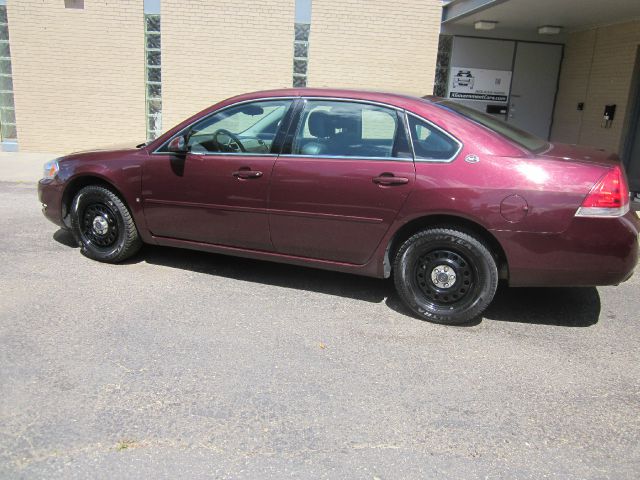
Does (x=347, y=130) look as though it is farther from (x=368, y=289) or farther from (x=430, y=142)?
(x=368, y=289)

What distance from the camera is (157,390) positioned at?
312cm

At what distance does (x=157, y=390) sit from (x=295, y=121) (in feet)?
7.58

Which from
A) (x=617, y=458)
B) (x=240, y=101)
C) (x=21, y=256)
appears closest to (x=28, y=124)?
(x=21, y=256)

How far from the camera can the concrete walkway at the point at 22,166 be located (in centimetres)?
957

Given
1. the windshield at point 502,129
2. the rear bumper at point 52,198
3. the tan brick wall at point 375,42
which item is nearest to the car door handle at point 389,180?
the windshield at point 502,129

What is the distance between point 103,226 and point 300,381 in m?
2.81

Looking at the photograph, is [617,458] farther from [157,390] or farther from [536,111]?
[536,111]

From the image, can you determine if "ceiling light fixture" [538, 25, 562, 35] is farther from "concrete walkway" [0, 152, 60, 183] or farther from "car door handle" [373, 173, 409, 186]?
"concrete walkway" [0, 152, 60, 183]

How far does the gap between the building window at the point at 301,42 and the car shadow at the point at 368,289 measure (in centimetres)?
678

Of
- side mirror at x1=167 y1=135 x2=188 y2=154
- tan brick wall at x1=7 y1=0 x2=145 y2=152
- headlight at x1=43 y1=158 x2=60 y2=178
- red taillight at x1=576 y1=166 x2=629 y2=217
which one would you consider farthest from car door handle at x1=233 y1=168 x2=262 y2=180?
tan brick wall at x1=7 y1=0 x2=145 y2=152

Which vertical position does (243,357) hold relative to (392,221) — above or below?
below

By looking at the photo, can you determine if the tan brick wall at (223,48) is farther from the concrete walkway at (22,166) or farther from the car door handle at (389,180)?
the car door handle at (389,180)

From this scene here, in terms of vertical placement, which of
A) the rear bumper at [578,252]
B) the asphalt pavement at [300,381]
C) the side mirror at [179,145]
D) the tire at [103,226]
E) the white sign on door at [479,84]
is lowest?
the asphalt pavement at [300,381]

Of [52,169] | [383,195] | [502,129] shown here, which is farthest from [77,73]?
[502,129]
